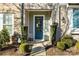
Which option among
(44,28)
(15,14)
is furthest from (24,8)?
(44,28)

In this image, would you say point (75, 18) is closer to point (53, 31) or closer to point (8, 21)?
point (53, 31)

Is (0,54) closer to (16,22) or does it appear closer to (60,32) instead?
(16,22)

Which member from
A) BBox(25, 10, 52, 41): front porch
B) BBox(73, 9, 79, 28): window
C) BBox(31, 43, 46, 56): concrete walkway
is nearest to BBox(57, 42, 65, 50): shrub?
BBox(31, 43, 46, 56): concrete walkway

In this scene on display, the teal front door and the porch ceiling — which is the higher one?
the porch ceiling

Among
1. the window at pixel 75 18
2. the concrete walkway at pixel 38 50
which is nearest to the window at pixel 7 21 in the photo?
the concrete walkway at pixel 38 50

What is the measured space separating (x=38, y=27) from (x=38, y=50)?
10.7ft

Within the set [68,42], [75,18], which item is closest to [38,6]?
[75,18]

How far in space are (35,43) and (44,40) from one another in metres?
1.16

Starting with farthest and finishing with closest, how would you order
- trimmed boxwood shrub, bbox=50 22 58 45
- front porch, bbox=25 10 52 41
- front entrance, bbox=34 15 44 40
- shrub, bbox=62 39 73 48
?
front entrance, bbox=34 15 44 40 < front porch, bbox=25 10 52 41 < trimmed boxwood shrub, bbox=50 22 58 45 < shrub, bbox=62 39 73 48

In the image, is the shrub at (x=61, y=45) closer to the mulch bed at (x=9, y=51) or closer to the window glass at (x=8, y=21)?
the mulch bed at (x=9, y=51)

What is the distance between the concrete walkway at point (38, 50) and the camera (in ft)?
51.8

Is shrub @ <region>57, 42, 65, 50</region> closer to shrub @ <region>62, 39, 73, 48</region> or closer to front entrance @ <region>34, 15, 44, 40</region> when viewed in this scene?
shrub @ <region>62, 39, 73, 48</region>

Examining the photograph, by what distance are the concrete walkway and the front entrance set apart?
62.2 inches

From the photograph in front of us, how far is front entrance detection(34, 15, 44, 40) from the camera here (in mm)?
19422
